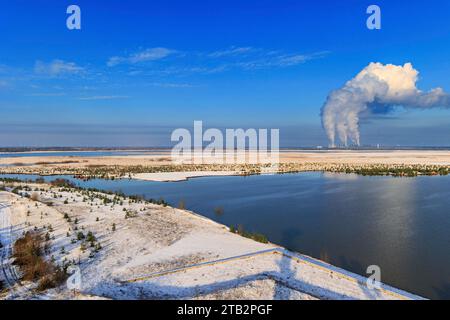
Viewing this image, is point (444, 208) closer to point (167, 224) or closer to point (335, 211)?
point (335, 211)

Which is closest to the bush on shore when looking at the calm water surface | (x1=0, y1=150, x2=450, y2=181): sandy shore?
the calm water surface

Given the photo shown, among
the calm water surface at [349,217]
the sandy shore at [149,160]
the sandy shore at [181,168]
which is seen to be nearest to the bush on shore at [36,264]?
the calm water surface at [349,217]

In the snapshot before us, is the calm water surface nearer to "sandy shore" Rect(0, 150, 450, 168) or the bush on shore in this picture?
the bush on shore

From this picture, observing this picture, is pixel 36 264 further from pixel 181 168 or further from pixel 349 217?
pixel 181 168

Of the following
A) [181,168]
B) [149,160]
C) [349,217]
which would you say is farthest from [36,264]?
[149,160]
